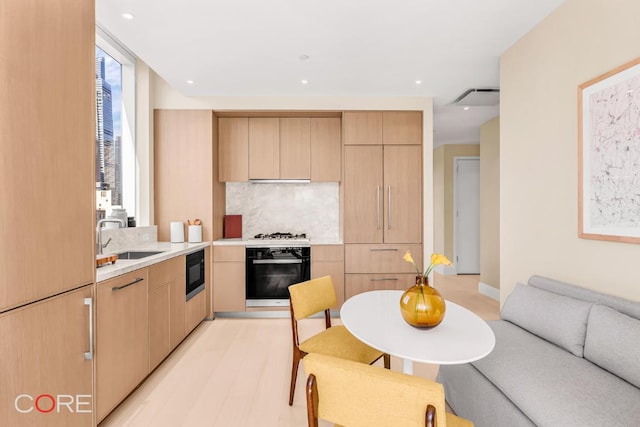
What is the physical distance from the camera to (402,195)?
12.3 ft

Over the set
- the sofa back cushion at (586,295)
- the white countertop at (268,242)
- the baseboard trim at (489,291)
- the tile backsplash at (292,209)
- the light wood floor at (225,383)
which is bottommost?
the light wood floor at (225,383)

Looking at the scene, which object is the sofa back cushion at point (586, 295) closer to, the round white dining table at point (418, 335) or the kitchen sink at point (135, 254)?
the round white dining table at point (418, 335)

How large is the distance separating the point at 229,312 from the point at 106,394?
1.94 metres

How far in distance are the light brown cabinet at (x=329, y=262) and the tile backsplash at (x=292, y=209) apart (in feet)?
1.82

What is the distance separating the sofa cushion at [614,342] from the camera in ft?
4.60

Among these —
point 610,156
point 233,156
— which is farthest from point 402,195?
point 233,156

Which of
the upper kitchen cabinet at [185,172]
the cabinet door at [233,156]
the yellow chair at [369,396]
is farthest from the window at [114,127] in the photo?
the yellow chair at [369,396]

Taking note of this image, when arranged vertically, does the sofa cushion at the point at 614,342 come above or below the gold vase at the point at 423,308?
below

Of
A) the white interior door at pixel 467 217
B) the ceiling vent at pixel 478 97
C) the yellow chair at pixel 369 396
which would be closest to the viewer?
the yellow chair at pixel 369 396

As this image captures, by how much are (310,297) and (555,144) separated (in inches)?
83.4

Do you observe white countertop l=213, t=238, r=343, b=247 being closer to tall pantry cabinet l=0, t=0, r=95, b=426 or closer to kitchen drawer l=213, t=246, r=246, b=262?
kitchen drawer l=213, t=246, r=246, b=262

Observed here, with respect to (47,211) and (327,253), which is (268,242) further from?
(47,211)

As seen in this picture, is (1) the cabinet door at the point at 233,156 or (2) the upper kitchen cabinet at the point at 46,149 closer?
(2) the upper kitchen cabinet at the point at 46,149

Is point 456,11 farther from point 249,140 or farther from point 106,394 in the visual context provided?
point 106,394
